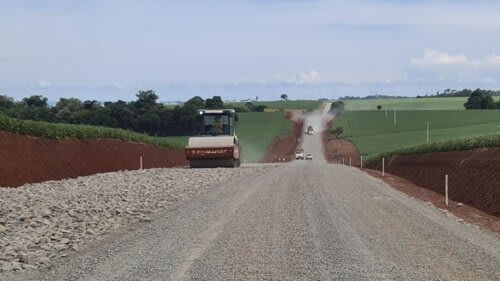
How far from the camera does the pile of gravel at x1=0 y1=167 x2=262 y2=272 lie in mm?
11664

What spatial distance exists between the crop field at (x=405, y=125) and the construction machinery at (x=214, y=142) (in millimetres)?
53517

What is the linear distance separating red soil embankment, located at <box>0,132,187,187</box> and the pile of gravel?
5.32 feet

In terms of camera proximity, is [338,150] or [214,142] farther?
[338,150]

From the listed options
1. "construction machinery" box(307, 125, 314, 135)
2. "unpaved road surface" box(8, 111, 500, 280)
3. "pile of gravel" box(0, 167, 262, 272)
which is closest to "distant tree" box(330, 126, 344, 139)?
"construction machinery" box(307, 125, 314, 135)

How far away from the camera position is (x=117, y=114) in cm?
7775

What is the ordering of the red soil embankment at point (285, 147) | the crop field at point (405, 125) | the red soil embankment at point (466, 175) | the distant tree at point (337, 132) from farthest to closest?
the distant tree at point (337, 132) < the crop field at point (405, 125) < the red soil embankment at point (285, 147) < the red soil embankment at point (466, 175)

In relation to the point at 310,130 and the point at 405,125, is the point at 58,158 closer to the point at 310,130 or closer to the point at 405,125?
the point at 310,130

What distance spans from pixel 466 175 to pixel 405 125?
10562 cm

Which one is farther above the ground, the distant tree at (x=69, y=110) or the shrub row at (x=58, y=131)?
the distant tree at (x=69, y=110)

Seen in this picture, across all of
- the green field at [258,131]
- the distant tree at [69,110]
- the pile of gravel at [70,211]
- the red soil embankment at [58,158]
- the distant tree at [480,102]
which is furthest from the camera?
the distant tree at [480,102]

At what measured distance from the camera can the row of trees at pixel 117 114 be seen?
75250mm

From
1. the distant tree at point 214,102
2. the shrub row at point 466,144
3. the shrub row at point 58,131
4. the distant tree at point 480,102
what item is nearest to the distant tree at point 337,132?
the distant tree at point 214,102

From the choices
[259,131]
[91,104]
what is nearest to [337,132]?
[259,131]

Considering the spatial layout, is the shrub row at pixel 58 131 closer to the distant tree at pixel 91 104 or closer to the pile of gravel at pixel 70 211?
the pile of gravel at pixel 70 211
